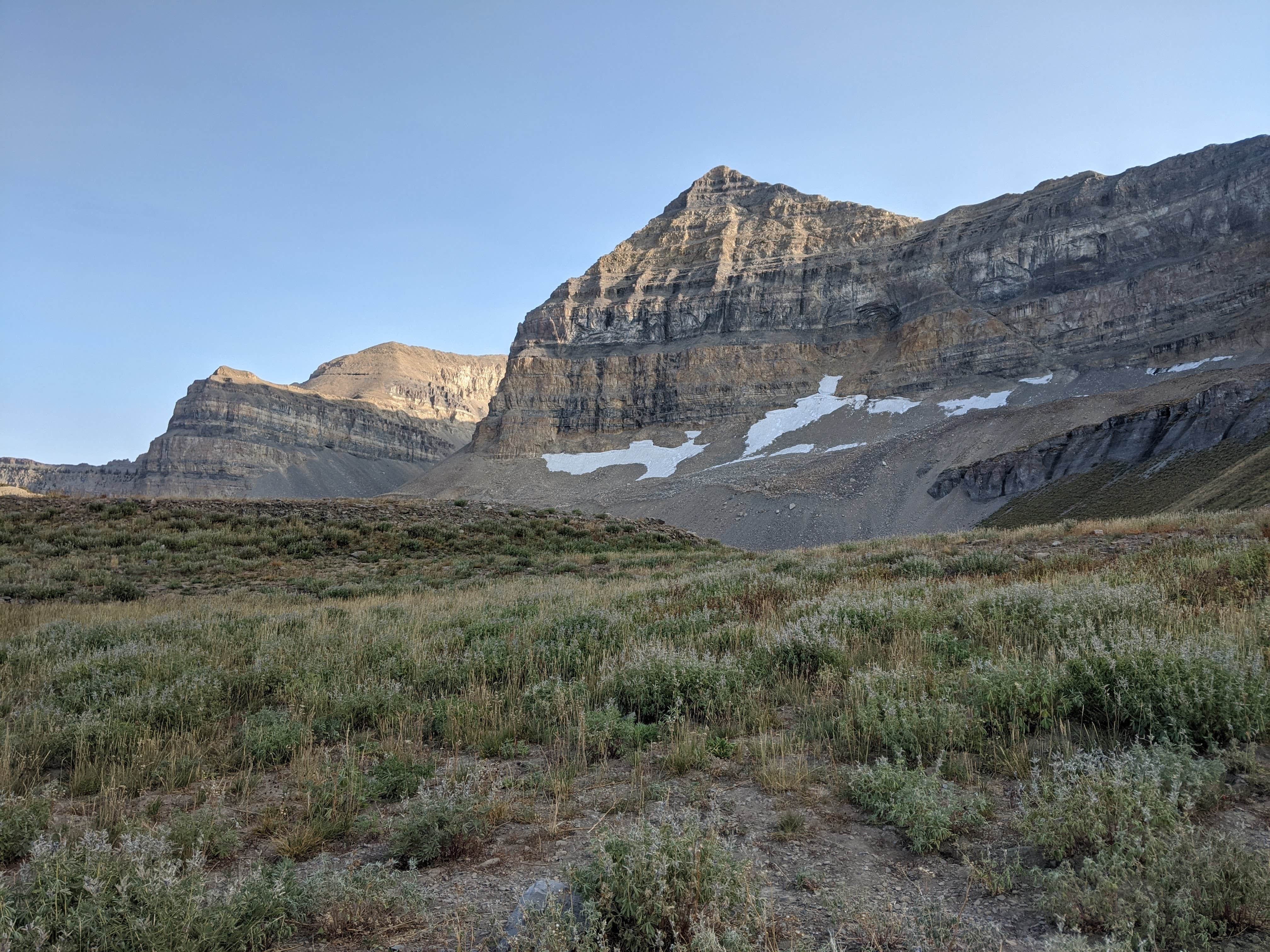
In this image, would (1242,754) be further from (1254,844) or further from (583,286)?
(583,286)

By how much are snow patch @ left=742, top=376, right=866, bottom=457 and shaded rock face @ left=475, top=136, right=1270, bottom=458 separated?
9.88 feet

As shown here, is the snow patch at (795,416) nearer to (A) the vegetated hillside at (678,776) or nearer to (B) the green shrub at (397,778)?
(A) the vegetated hillside at (678,776)

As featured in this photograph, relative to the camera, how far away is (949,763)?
12.4 feet

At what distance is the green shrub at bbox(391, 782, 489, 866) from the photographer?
3258 millimetres

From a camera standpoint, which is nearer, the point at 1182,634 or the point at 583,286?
the point at 1182,634

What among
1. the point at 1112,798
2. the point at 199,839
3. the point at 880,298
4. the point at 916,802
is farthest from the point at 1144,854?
the point at 880,298

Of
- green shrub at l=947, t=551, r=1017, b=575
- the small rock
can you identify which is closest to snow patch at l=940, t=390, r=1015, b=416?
green shrub at l=947, t=551, r=1017, b=575

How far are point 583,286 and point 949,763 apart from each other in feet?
455

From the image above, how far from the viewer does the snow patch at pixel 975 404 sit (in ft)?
288

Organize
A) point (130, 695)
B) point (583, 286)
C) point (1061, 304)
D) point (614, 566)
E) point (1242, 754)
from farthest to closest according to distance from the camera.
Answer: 1. point (583, 286)
2. point (1061, 304)
3. point (614, 566)
4. point (130, 695)
5. point (1242, 754)

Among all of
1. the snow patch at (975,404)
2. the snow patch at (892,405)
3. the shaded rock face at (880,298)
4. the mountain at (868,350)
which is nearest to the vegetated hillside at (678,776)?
the mountain at (868,350)

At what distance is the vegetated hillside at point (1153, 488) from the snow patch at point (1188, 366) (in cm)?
3847

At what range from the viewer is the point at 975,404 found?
89.6 m

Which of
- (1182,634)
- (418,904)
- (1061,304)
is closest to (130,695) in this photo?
(418,904)
